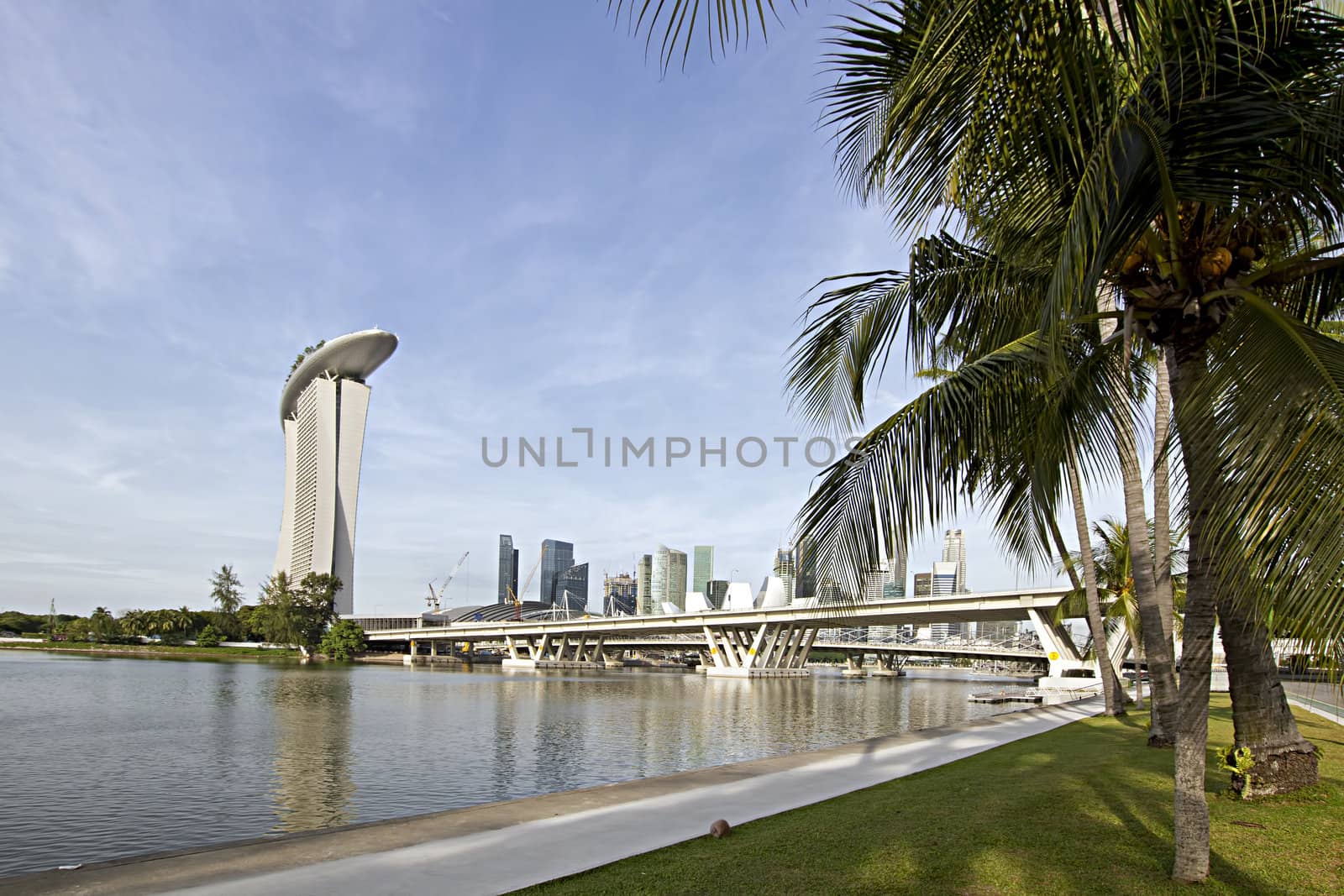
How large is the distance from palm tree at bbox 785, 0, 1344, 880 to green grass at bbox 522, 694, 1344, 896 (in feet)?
2.93

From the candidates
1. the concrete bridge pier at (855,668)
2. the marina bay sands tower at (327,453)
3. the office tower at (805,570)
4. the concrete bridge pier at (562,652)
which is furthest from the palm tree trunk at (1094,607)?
the marina bay sands tower at (327,453)

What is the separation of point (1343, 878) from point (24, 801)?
22.8 m

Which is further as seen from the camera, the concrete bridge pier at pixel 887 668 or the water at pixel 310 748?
the concrete bridge pier at pixel 887 668

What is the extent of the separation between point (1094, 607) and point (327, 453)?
16151 cm

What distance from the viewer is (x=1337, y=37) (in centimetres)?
595

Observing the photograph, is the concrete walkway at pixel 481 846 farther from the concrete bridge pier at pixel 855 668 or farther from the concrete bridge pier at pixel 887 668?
the concrete bridge pier at pixel 887 668

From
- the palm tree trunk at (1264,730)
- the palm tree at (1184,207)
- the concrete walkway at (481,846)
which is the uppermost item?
the palm tree at (1184,207)

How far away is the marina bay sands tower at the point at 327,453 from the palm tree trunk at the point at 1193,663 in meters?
172

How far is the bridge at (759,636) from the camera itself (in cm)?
7625

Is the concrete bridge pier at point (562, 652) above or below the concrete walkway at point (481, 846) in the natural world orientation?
below

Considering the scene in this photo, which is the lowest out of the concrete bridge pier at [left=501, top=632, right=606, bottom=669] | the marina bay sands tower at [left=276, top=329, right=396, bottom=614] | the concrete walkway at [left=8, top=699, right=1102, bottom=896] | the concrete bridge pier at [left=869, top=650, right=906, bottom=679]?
the concrete bridge pier at [left=869, top=650, right=906, bottom=679]

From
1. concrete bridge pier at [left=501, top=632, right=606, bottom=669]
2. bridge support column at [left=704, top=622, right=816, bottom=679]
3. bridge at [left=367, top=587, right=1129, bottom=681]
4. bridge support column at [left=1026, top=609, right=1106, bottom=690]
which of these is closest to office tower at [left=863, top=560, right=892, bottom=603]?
bridge at [left=367, top=587, right=1129, bottom=681]

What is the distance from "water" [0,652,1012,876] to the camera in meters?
16.6

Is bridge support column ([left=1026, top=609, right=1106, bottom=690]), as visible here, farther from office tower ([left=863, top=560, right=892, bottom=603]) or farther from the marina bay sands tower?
→ the marina bay sands tower
